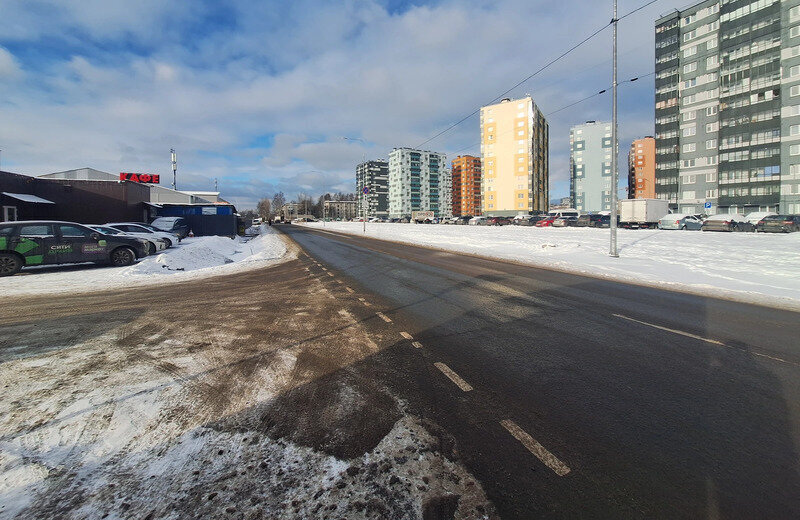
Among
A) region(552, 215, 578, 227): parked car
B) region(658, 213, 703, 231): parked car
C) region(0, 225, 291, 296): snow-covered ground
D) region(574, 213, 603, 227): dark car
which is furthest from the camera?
region(552, 215, 578, 227): parked car

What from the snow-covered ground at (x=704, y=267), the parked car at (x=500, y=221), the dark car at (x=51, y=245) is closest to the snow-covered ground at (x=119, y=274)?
the dark car at (x=51, y=245)

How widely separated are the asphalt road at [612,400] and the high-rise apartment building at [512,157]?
9382cm

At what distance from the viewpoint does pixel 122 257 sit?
13391 mm

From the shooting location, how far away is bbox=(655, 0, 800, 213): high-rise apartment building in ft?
180

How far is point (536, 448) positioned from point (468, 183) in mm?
173063

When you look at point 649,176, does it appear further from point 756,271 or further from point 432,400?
point 432,400

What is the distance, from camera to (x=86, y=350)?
4.82 m

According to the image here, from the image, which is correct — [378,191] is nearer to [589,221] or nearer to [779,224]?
[589,221]

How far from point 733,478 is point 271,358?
4.34m

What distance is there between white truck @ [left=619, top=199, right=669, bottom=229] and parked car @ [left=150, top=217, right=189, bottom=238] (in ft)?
150

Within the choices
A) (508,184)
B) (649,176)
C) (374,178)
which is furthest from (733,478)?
(374,178)

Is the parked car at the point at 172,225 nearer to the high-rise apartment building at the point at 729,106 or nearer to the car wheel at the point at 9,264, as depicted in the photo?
the car wheel at the point at 9,264

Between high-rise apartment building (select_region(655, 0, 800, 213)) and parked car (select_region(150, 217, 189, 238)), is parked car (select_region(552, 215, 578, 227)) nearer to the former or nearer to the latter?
high-rise apartment building (select_region(655, 0, 800, 213))

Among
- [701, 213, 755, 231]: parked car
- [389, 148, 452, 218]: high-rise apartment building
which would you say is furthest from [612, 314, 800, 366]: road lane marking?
[389, 148, 452, 218]: high-rise apartment building
